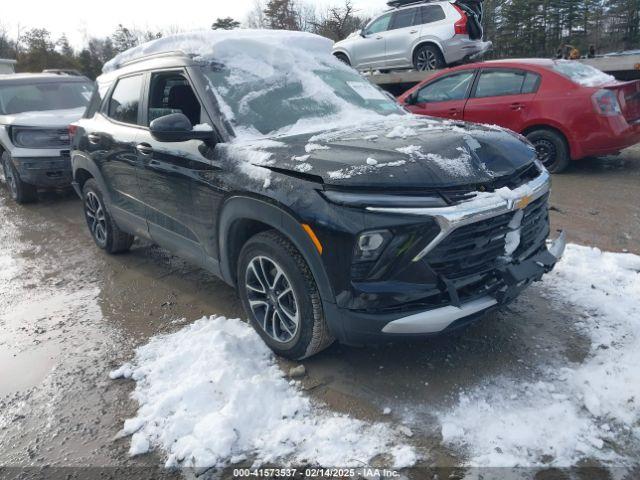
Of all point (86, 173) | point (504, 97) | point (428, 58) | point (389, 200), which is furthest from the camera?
point (428, 58)

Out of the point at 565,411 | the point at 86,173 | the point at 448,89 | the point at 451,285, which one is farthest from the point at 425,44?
the point at 565,411

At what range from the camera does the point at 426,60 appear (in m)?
11.3

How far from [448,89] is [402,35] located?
14.4 feet

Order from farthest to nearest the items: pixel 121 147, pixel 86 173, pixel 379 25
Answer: pixel 379 25
pixel 86 173
pixel 121 147

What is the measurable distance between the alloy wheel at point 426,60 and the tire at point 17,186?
8.37 meters

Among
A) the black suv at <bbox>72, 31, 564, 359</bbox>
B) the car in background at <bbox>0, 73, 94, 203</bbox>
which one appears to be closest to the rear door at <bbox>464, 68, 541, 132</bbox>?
the black suv at <bbox>72, 31, 564, 359</bbox>

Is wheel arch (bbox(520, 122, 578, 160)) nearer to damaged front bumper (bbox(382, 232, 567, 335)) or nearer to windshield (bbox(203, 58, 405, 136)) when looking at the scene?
windshield (bbox(203, 58, 405, 136))

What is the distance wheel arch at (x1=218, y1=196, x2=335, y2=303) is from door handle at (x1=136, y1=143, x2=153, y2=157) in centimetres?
107

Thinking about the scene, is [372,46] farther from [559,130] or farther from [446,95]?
[559,130]

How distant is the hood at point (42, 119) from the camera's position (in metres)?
7.32

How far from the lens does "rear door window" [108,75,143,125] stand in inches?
163

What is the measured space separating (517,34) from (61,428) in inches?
1285

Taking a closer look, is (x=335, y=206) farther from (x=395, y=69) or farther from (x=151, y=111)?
(x=395, y=69)

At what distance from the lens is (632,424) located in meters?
2.39
